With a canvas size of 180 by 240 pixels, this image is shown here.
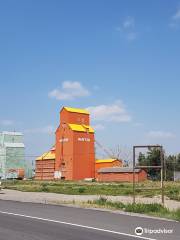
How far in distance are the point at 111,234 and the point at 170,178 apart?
89011 mm

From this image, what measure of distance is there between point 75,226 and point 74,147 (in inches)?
3101

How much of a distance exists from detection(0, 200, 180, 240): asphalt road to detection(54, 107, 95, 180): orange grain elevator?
74.0 meters

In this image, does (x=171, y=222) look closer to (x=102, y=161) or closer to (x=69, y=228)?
(x=69, y=228)

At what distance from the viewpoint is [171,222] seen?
1446 centimetres

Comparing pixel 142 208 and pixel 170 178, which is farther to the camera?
pixel 170 178

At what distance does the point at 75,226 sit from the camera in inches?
507

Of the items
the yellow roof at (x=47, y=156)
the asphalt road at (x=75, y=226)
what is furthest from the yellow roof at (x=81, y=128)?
the asphalt road at (x=75, y=226)

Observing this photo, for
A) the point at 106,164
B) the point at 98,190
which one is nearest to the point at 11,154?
the point at 106,164

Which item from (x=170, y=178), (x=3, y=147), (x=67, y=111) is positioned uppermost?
(x=67, y=111)

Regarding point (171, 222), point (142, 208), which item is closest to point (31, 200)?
point (142, 208)

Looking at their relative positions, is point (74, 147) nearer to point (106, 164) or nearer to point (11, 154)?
point (106, 164)

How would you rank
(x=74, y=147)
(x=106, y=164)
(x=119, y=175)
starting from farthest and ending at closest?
(x=106, y=164), (x=74, y=147), (x=119, y=175)

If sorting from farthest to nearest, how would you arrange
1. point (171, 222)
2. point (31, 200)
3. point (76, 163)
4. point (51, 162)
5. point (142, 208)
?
point (51, 162), point (76, 163), point (31, 200), point (142, 208), point (171, 222)

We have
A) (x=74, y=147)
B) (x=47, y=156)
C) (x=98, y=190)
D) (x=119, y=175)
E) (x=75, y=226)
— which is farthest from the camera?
(x=47, y=156)
